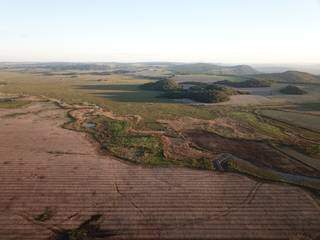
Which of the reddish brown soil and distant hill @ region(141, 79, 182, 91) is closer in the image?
the reddish brown soil

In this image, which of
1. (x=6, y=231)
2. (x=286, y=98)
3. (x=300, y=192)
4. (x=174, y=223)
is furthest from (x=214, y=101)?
(x=6, y=231)

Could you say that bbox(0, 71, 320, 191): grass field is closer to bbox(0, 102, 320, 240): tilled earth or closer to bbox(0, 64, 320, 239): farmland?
bbox(0, 64, 320, 239): farmland

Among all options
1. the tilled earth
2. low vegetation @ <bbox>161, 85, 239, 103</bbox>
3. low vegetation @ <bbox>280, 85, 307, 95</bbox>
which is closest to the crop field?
low vegetation @ <bbox>161, 85, 239, 103</bbox>

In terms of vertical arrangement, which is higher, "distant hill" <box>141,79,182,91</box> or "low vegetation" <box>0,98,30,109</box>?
"distant hill" <box>141,79,182,91</box>

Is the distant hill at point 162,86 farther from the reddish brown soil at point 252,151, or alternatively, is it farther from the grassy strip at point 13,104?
the reddish brown soil at point 252,151

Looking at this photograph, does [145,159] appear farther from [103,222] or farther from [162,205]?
[103,222]

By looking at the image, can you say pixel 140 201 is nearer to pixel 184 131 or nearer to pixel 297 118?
pixel 184 131

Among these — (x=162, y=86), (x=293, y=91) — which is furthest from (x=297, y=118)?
(x=162, y=86)
